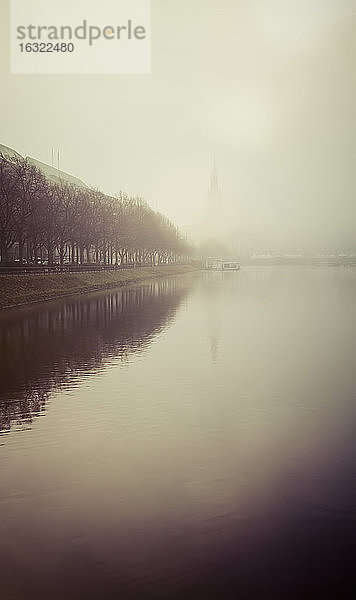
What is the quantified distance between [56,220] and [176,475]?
70.3 meters

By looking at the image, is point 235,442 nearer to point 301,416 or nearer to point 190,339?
point 301,416

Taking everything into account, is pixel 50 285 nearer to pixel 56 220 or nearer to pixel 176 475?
pixel 56 220

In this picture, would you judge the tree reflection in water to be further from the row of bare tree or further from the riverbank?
the row of bare tree

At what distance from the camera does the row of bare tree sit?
2574 inches

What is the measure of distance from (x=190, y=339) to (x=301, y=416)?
48.7 feet

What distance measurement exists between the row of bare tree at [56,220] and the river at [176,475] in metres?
43.5

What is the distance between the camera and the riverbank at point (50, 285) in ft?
161

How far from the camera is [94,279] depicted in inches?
2965

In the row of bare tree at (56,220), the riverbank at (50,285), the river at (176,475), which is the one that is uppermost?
the row of bare tree at (56,220)

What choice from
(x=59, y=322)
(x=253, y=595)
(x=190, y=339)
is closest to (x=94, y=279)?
(x=59, y=322)

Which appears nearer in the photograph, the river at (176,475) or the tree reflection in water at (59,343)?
the river at (176,475)

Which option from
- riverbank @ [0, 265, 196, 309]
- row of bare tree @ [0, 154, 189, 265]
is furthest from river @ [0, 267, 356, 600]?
row of bare tree @ [0, 154, 189, 265]

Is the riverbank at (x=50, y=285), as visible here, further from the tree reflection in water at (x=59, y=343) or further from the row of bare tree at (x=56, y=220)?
the row of bare tree at (x=56, y=220)

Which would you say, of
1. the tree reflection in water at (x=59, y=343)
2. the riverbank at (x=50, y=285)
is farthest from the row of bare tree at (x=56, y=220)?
the tree reflection in water at (x=59, y=343)
